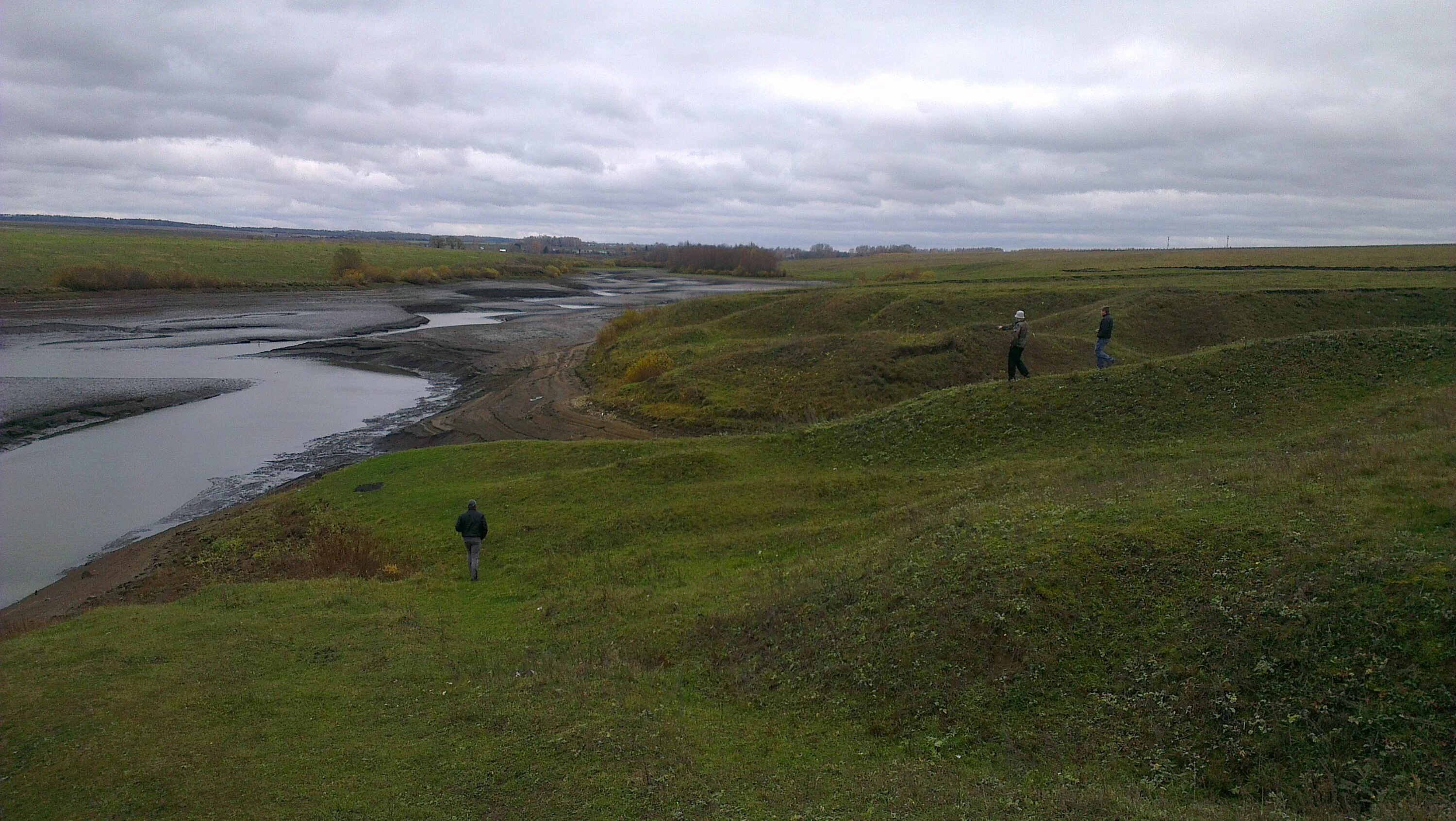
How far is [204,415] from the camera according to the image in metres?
38.5

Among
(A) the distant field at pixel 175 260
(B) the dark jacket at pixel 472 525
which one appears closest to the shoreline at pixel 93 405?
(B) the dark jacket at pixel 472 525

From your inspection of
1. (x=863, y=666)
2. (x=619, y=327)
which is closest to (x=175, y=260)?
(x=619, y=327)

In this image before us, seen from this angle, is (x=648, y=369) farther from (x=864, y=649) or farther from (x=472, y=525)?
(x=864, y=649)

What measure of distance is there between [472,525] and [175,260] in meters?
107

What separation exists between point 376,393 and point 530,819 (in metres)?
40.2

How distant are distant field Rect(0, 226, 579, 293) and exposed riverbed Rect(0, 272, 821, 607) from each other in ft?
40.5

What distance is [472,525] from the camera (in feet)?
54.5

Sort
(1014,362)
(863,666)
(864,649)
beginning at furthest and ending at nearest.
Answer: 1. (1014,362)
2. (864,649)
3. (863,666)

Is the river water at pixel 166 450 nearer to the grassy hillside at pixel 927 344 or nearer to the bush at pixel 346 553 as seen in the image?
the bush at pixel 346 553

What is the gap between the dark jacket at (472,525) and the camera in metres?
16.6

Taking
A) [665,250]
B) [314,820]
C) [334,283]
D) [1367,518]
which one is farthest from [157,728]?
[665,250]

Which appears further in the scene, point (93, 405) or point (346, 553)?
point (93, 405)

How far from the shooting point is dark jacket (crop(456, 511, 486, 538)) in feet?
54.5

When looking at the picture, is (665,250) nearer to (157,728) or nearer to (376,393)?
(376,393)
